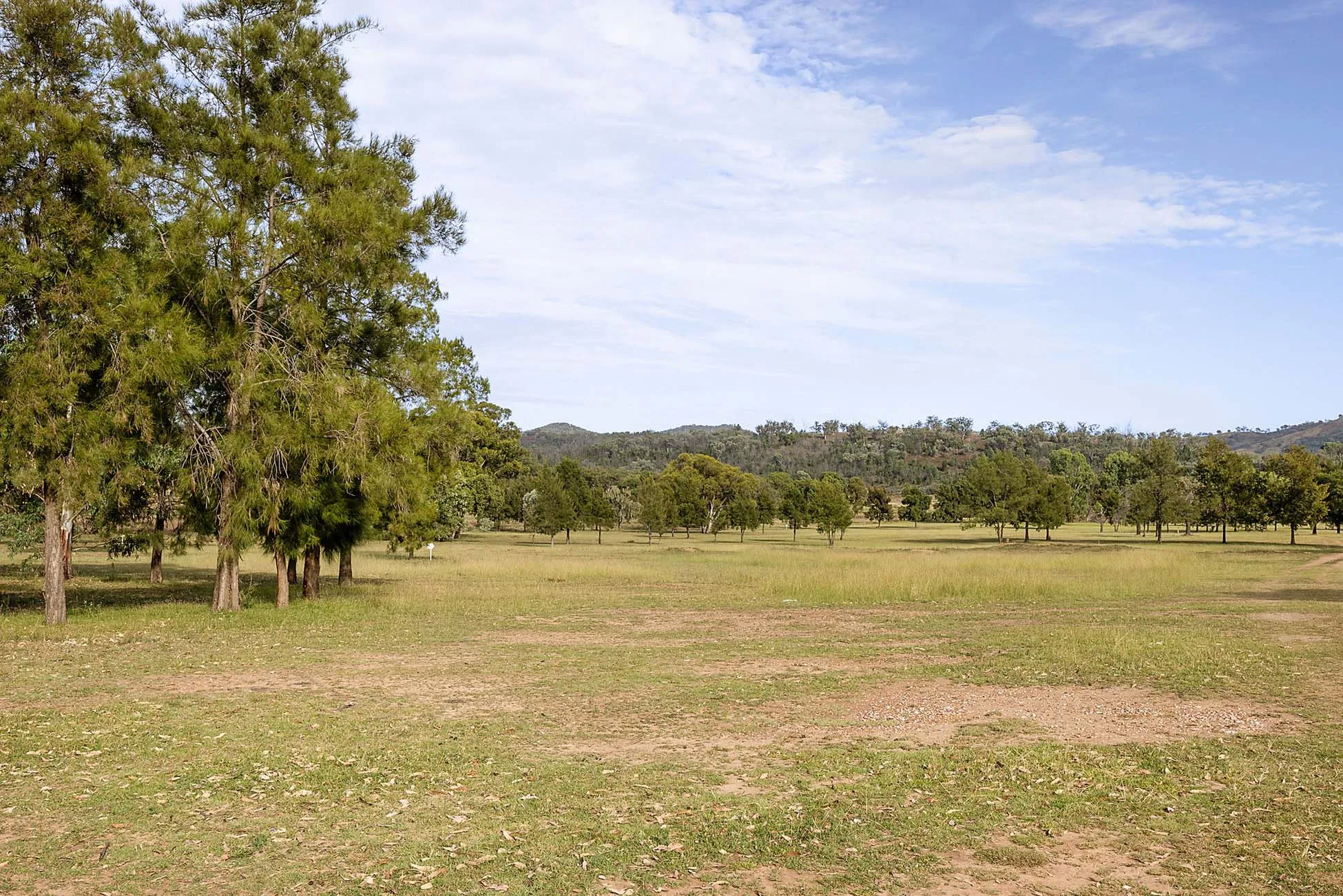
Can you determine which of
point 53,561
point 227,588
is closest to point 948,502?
point 227,588

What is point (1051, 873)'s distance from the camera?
21.7 feet

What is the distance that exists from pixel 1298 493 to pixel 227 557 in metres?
69.4

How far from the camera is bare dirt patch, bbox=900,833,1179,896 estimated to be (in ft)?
20.8

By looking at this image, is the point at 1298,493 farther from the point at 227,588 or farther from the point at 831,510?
the point at 227,588

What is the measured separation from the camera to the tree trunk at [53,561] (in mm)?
18188

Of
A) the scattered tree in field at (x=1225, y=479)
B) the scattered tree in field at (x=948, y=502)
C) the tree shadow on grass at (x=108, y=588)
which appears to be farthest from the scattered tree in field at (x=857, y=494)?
the tree shadow on grass at (x=108, y=588)

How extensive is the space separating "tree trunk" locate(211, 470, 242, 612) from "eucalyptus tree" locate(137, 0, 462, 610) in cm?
4

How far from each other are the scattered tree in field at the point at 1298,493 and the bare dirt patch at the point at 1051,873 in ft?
230

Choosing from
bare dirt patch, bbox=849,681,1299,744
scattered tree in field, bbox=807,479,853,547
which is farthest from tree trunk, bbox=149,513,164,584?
scattered tree in field, bbox=807,479,853,547

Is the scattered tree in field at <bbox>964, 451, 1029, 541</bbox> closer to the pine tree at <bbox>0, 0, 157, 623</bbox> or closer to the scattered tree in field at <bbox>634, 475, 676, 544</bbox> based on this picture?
the scattered tree in field at <bbox>634, 475, 676, 544</bbox>

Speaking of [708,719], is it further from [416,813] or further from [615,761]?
[416,813]

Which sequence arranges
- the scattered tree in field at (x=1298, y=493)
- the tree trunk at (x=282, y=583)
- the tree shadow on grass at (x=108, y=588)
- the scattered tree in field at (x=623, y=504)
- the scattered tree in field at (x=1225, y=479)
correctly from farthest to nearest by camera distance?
the scattered tree in field at (x=623, y=504)
the scattered tree in field at (x=1225, y=479)
the scattered tree in field at (x=1298, y=493)
the tree shadow on grass at (x=108, y=588)
the tree trunk at (x=282, y=583)

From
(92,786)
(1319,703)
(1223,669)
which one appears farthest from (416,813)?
(1223,669)

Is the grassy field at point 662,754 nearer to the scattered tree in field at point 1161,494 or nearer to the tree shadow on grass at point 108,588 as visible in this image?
the tree shadow on grass at point 108,588
